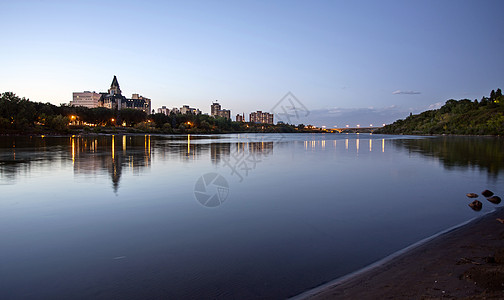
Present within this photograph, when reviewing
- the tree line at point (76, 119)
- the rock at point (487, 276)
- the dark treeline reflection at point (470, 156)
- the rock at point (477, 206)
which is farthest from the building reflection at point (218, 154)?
the tree line at point (76, 119)

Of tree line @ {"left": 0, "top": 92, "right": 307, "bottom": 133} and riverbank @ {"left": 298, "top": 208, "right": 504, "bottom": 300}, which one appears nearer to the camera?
riverbank @ {"left": 298, "top": 208, "right": 504, "bottom": 300}

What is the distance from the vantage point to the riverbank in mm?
4562

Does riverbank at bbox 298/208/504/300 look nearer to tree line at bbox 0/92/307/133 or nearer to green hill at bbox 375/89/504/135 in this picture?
tree line at bbox 0/92/307/133

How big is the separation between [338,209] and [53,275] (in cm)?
919

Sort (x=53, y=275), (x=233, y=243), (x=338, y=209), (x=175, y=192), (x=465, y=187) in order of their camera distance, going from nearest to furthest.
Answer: (x=53, y=275) < (x=233, y=243) < (x=338, y=209) < (x=175, y=192) < (x=465, y=187)

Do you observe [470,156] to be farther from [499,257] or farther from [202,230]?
[202,230]

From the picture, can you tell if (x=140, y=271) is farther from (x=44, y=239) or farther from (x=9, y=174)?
(x=9, y=174)

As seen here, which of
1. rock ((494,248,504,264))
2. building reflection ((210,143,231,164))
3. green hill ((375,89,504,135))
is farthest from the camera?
green hill ((375,89,504,135))

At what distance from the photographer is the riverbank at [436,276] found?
4.56m

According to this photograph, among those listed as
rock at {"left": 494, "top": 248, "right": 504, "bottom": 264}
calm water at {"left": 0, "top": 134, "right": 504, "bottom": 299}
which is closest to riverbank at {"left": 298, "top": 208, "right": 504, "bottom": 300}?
rock at {"left": 494, "top": 248, "right": 504, "bottom": 264}

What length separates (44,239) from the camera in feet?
26.0

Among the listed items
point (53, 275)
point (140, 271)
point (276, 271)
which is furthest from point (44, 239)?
point (276, 271)

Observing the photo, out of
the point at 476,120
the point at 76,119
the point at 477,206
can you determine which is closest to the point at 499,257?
the point at 477,206

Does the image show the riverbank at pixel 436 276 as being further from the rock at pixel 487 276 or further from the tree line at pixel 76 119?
the tree line at pixel 76 119
